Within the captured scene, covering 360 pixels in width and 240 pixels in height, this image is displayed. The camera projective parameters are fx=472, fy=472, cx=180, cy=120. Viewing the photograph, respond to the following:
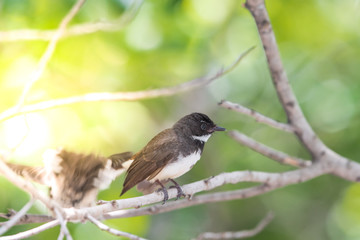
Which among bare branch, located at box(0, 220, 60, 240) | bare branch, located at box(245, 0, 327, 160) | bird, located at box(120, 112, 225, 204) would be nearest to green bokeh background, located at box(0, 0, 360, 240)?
bare branch, located at box(245, 0, 327, 160)

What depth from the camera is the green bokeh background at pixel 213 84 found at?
5.86 ft

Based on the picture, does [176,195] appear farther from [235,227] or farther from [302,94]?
[302,94]

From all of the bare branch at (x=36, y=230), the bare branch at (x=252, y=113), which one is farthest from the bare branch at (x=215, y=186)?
the bare branch at (x=252, y=113)

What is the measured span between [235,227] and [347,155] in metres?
0.60

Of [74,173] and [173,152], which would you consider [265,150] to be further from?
[74,173]

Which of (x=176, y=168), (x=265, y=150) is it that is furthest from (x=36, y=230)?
(x=265, y=150)

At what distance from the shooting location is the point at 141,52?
2.08 metres

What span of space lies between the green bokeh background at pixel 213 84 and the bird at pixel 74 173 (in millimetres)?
505

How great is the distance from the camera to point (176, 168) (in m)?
1.19

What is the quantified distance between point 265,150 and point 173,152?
0.36m

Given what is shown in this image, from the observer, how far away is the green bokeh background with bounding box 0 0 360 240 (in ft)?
5.86

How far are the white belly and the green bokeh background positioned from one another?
474mm

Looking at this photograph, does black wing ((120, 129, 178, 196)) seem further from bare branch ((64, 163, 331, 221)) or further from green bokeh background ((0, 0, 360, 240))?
green bokeh background ((0, 0, 360, 240))

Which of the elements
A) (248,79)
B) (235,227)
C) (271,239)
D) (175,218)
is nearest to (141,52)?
(248,79)
